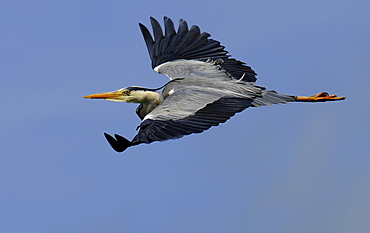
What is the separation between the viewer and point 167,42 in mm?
17500

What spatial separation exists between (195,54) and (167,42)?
2.67ft

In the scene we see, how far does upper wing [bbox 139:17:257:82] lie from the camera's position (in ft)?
54.9

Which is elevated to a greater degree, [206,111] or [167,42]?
[167,42]

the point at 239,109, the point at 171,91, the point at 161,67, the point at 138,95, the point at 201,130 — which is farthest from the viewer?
the point at 161,67

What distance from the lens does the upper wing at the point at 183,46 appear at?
16719 mm

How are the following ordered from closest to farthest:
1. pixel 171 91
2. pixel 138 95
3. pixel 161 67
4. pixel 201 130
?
pixel 201 130, pixel 171 91, pixel 138 95, pixel 161 67

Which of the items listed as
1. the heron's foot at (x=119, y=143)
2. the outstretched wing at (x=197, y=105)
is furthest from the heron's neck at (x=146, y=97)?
the heron's foot at (x=119, y=143)

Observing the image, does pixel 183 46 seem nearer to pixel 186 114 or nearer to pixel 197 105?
pixel 197 105

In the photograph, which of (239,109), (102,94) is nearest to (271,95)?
(239,109)

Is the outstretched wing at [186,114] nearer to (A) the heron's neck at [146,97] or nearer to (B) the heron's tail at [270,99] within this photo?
(B) the heron's tail at [270,99]

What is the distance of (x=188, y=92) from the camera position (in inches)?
538

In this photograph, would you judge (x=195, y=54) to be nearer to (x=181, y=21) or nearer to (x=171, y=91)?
(x=181, y=21)

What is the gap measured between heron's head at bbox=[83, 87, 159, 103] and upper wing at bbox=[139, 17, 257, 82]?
3.44ft

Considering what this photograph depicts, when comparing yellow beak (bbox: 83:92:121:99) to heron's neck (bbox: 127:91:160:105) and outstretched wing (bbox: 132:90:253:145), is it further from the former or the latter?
outstretched wing (bbox: 132:90:253:145)
